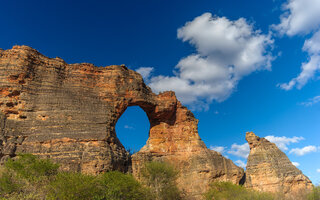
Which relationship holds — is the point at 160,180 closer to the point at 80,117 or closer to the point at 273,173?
the point at 80,117

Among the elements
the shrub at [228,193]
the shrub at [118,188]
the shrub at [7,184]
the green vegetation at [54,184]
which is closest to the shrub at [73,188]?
the green vegetation at [54,184]

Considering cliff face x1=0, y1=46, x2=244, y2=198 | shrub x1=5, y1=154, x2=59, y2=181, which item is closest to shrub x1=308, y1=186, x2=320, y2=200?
cliff face x1=0, y1=46, x2=244, y2=198

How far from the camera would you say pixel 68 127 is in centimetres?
2103

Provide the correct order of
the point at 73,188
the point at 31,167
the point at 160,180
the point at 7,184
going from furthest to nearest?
the point at 160,180 → the point at 31,167 → the point at 7,184 → the point at 73,188

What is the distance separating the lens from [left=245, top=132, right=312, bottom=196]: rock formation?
33438 mm

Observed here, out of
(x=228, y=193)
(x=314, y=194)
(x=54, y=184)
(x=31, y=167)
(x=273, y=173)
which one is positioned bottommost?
(x=314, y=194)

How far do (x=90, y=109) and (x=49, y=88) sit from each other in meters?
4.38

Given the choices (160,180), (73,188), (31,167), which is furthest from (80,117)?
(160,180)

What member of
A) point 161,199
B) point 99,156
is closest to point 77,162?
point 99,156

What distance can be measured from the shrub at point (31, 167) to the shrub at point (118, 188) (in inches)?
146

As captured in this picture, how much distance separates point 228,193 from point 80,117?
17.8m

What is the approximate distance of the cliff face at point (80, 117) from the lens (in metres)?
19.6

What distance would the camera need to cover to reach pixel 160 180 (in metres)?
24.9

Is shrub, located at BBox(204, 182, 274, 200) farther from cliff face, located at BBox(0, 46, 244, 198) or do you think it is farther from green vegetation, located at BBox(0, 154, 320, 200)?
green vegetation, located at BBox(0, 154, 320, 200)
